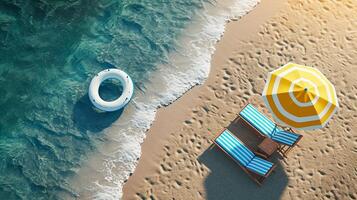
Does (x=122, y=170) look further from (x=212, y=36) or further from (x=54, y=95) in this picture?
(x=212, y=36)

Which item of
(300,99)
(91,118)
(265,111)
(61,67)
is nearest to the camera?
(300,99)

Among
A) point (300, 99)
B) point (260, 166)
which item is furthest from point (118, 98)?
point (300, 99)

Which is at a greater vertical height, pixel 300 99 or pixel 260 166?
pixel 300 99

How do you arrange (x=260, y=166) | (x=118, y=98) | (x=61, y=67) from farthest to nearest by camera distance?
(x=61, y=67) → (x=118, y=98) → (x=260, y=166)

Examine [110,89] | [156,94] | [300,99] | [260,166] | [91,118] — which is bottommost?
[91,118]

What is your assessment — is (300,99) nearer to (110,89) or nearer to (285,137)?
(285,137)

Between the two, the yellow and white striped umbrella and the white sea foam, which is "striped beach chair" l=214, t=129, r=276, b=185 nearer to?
the yellow and white striped umbrella

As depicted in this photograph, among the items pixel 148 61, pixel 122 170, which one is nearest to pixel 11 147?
pixel 122 170
